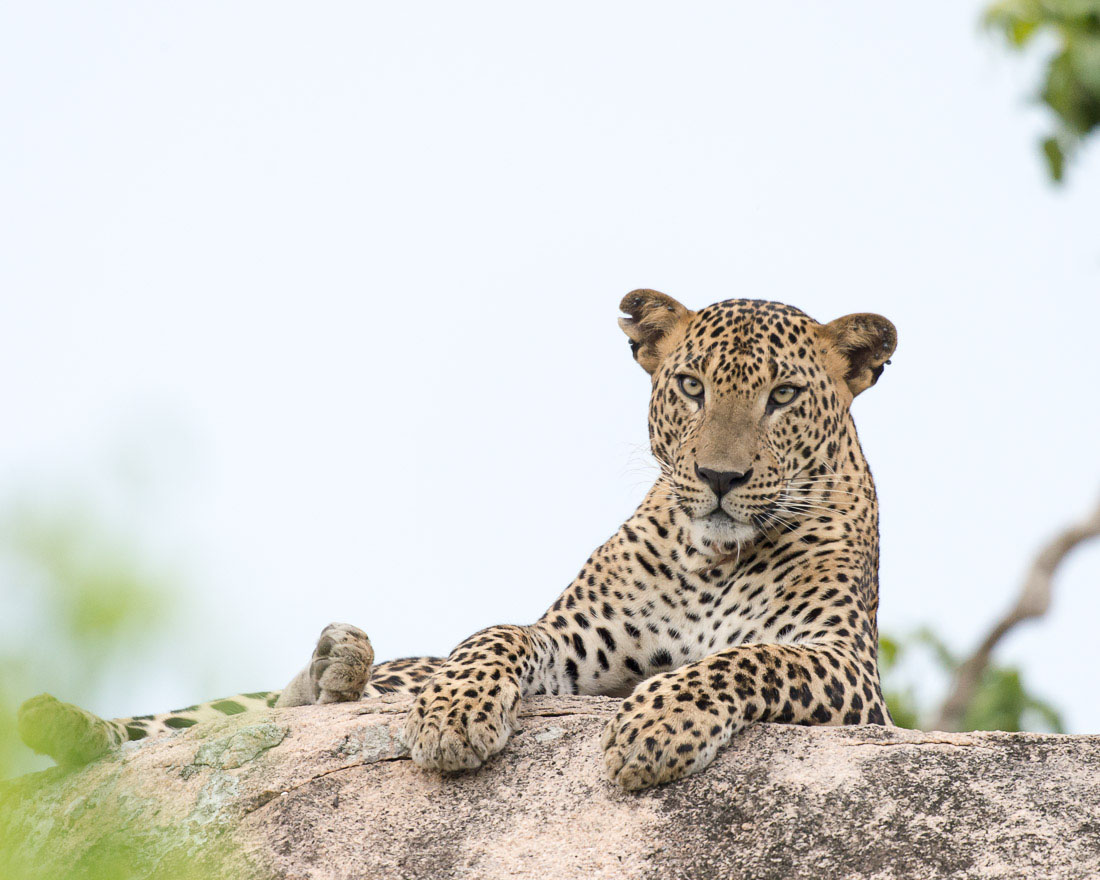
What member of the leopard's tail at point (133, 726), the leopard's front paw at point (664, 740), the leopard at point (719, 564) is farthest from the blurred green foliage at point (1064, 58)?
the leopard's front paw at point (664, 740)

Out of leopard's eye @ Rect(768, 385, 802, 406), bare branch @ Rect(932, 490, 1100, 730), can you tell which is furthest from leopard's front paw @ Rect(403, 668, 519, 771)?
bare branch @ Rect(932, 490, 1100, 730)

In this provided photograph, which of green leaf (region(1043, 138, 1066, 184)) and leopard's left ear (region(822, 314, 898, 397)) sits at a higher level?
green leaf (region(1043, 138, 1066, 184))

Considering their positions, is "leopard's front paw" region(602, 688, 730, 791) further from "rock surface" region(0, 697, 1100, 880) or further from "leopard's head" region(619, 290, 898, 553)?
"leopard's head" region(619, 290, 898, 553)

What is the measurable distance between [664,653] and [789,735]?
2.15 metres

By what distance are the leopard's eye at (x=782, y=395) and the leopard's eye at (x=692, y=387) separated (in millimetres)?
426

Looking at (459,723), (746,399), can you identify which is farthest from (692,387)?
(459,723)

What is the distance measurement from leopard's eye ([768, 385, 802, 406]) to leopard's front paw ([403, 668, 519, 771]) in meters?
2.52

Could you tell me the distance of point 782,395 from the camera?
7.90 m

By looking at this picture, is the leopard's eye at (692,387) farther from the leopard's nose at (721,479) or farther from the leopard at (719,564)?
the leopard's nose at (721,479)

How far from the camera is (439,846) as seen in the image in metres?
5.67

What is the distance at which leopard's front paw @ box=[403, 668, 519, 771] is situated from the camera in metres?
6.08

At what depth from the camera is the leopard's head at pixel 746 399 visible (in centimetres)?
739

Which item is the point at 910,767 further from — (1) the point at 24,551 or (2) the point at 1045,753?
(1) the point at 24,551

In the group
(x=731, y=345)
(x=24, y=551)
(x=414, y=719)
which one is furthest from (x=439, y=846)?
(x=24, y=551)
